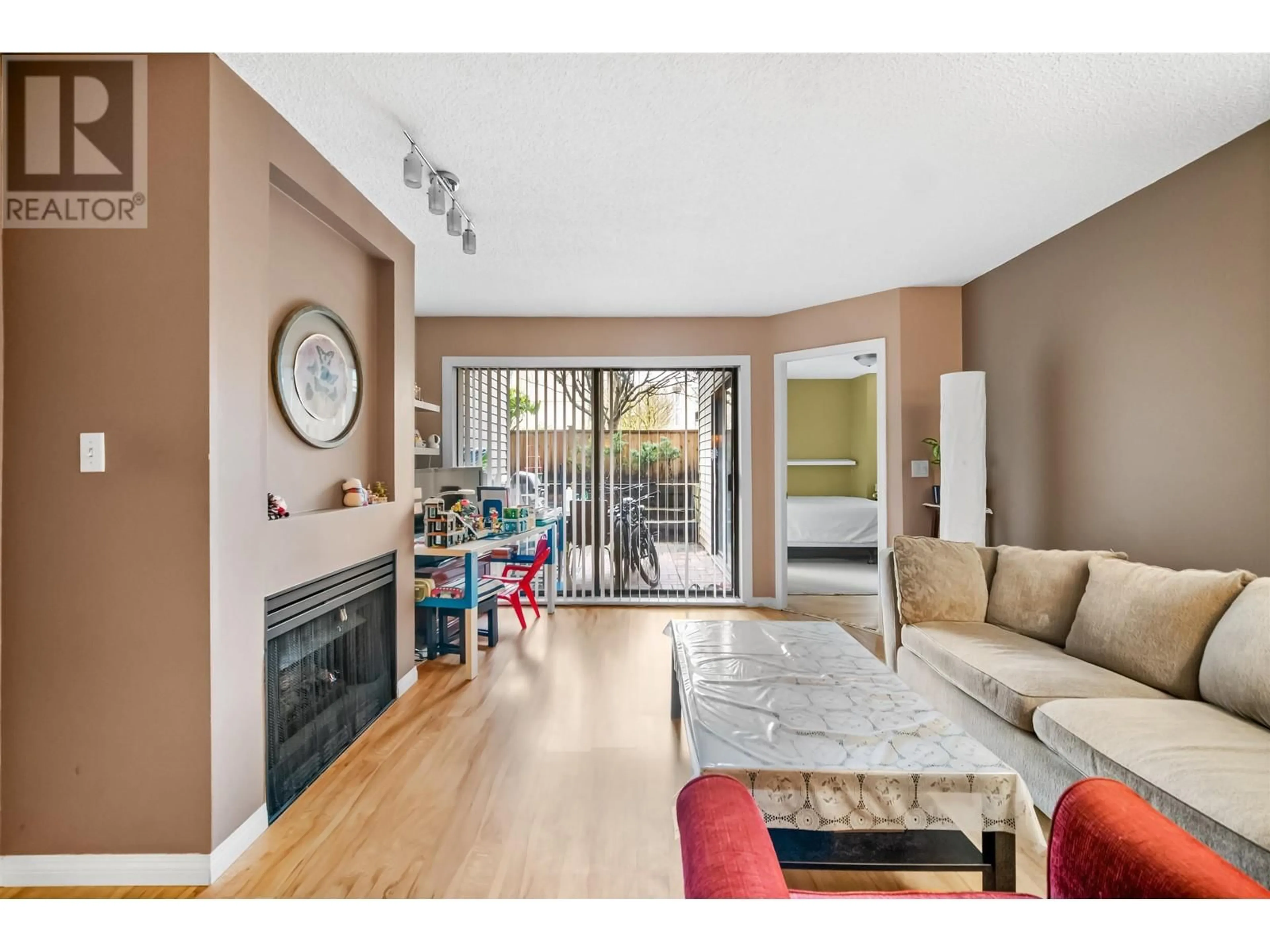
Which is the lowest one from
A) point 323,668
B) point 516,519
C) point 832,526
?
point 323,668

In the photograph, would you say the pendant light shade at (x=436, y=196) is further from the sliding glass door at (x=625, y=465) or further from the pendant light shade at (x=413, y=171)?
the sliding glass door at (x=625, y=465)

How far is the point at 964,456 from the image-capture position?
3809 mm

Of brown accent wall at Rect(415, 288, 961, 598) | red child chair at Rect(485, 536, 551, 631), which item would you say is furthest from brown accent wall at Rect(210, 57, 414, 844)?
brown accent wall at Rect(415, 288, 961, 598)

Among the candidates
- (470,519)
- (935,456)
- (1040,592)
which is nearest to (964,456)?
(935,456)

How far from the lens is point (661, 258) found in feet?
12.5

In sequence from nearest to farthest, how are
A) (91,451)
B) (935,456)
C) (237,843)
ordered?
(91,451), (237,843), (935,456)

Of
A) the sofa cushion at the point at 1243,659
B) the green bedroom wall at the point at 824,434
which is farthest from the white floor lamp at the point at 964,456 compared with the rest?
the green bedroom wall at the point at 824,434

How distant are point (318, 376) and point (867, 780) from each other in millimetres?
2554

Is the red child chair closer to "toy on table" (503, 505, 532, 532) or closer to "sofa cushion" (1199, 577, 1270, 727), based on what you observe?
"toy on table" (503, 505, 532, 532)

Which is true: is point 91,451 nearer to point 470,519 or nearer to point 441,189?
point 441,189

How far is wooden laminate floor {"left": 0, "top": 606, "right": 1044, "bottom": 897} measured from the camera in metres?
1.75

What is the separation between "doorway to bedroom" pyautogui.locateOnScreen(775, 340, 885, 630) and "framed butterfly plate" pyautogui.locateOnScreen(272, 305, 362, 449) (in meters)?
3.52
